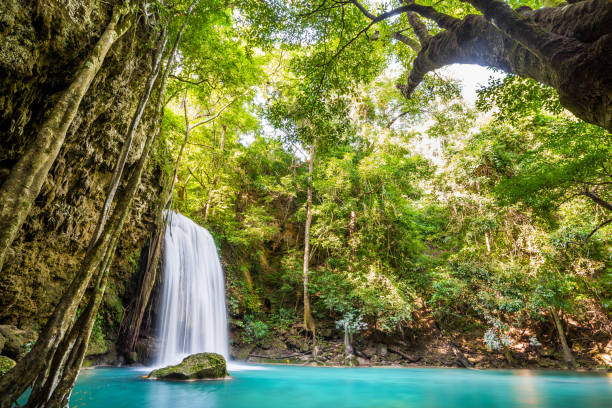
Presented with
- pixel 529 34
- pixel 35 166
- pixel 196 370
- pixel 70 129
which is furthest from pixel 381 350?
pixel 35 166

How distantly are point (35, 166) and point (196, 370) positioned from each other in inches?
200

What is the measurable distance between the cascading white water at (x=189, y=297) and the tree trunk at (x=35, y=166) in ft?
19.8

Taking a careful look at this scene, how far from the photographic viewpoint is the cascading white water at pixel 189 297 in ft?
28.9

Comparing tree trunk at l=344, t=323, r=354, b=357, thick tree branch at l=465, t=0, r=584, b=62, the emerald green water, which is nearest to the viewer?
thick tree branch at l=465, t=0, r=584, b=62

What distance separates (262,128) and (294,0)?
930 cm

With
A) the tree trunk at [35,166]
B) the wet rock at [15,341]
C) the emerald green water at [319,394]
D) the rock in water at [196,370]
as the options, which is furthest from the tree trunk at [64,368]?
the rock in water at [196,370]

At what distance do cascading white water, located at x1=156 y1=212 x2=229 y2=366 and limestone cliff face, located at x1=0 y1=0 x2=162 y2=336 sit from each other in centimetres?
193

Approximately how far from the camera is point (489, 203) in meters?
9.69

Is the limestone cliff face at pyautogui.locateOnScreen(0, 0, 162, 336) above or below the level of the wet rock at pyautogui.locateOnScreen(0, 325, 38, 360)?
above

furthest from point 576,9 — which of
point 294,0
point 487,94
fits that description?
point 294,0

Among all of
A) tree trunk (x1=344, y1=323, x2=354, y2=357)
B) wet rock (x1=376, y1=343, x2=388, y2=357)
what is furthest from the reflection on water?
tree trunk (x1=344, y1=323, x2=354, y2=357)

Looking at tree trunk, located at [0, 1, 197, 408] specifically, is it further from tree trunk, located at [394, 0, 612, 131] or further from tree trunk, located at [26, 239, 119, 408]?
tree trunk, located at [394, 0, 612, 131]

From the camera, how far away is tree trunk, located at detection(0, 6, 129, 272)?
228cm

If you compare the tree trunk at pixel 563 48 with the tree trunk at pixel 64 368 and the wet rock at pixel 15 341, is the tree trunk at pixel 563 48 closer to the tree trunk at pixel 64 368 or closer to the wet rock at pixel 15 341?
the tree trunk at pixel 64 368
